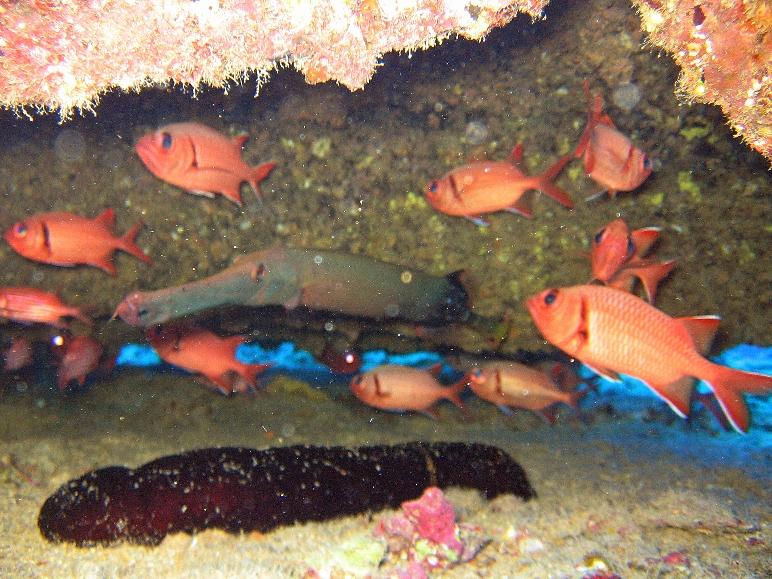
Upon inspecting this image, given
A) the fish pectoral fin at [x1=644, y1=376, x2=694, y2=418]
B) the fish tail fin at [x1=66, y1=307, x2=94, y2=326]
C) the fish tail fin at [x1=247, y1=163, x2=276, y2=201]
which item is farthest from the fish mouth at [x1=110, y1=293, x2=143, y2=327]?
the fish pectoral fin at [x1=644, y1=376, x2=694, y2=418]

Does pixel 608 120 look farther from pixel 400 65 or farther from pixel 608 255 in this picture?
pixel 400 65

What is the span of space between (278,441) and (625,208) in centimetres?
443

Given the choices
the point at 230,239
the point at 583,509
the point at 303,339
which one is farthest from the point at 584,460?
the point at 230,239

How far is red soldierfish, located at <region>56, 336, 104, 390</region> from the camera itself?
5.45 meters

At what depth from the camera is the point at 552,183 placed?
14.0 feet

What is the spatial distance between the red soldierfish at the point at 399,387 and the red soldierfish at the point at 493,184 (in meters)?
2.06

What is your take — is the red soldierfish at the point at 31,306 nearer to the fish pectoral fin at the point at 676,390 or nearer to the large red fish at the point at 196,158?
the large red fish at the point at 196,158

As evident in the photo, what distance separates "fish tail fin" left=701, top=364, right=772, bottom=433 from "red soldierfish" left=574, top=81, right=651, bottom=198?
6.15ft

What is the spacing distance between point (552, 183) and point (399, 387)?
2673 millimetres

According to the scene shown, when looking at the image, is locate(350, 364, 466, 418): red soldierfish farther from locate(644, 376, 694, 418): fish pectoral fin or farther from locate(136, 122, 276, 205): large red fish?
locate(644, 376, 694, 418): fish pectoral fin

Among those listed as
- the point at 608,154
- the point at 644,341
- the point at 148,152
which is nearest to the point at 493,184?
the point at 608,154

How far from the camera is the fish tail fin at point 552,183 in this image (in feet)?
13.8

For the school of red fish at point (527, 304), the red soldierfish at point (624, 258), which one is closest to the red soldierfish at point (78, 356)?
Answer: the school of red fish at point (527, 304)

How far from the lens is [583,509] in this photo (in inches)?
139
